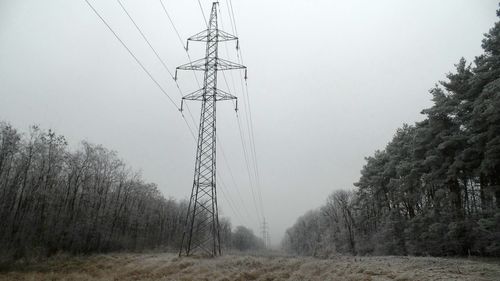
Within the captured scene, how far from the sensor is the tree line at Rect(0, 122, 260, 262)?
30312 mm

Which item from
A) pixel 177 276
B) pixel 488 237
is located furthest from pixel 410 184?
pixel 177 276

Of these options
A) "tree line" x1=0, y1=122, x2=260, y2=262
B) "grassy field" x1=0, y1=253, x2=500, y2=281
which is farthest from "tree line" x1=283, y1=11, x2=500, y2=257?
"tree line" x1=0, y1=122, x2=260, y2=262

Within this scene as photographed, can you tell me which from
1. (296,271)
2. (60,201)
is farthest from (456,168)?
(60,201)

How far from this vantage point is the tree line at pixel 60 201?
30.3 metres

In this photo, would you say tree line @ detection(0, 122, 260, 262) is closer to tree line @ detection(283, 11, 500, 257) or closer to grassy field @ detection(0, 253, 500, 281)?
grassy field @ detection(0, 253, 500, 281)

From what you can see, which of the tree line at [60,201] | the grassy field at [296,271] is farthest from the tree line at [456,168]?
the tree line at [60,201]

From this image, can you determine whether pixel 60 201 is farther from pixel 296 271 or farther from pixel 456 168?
pixel 456 168

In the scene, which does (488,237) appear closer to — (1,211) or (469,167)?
(469,167)

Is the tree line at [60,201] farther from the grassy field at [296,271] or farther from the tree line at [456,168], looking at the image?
the tree line at [456,168]

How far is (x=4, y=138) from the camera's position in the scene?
30.3 meters

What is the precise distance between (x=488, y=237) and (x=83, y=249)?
40537 millimetres

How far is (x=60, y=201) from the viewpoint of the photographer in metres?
38.0

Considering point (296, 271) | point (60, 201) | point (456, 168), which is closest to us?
point (296, 271)

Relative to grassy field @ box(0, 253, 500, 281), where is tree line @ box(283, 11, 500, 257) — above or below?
above
